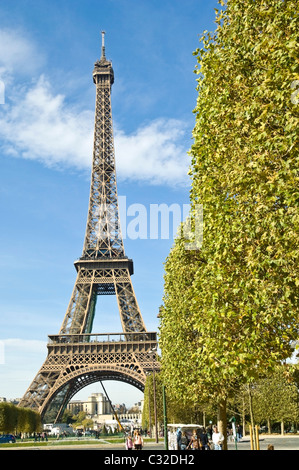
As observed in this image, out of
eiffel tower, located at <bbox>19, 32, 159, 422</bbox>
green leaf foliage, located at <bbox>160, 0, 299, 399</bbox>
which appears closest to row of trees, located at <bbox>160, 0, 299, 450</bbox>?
green leaf foliage, located at <bbox>160, 0, 299, 399</bbox>

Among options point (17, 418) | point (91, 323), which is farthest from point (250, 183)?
point (91, 323)

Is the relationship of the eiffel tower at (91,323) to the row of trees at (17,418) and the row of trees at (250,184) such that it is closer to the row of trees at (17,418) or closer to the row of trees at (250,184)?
the row of trees at (17,418)

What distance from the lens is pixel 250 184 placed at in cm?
1280

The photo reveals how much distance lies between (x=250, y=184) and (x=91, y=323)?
7763 centimetres

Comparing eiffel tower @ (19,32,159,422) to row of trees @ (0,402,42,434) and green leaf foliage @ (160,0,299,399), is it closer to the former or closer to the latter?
row of trees @ (0,402,42,434)

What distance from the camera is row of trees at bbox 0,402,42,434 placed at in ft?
219

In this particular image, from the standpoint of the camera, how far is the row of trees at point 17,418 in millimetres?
66875

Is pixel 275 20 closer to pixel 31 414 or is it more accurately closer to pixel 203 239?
pixel 203 239

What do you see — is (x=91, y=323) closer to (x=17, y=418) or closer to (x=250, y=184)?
(x=17, y=418)

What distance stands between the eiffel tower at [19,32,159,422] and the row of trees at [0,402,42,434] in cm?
128

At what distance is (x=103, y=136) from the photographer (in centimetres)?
9081

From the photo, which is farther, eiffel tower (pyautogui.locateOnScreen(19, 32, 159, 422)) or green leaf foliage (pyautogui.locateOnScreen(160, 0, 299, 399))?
eiffel tower (pyautogui.locateOnScreen(19, 32, 159, 422))

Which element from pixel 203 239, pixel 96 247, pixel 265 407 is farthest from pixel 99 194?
pixel 203 239
